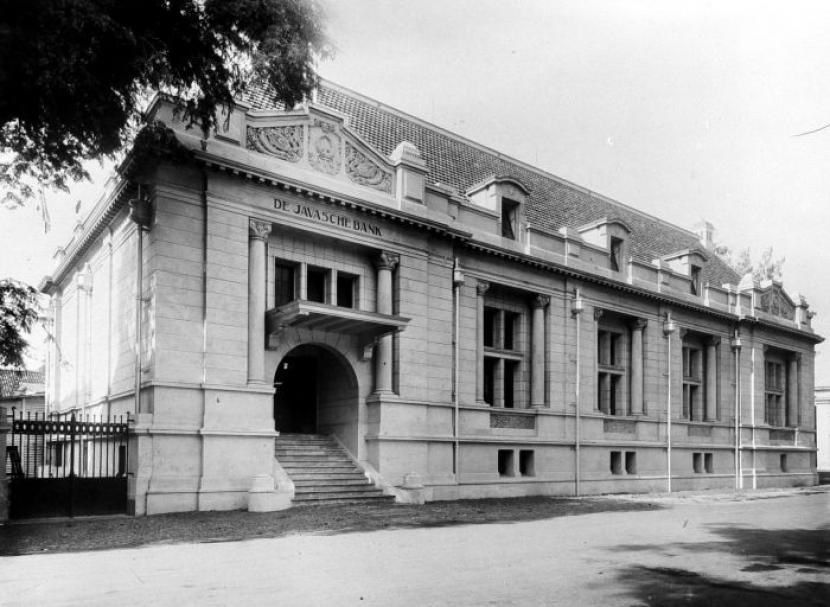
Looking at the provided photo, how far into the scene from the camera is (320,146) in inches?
797

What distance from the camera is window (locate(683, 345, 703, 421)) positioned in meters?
33.7

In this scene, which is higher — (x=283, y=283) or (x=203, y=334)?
(x=283, y=283)

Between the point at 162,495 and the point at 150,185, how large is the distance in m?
7.13

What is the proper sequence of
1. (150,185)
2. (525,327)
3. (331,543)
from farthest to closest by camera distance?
(525,327), (150,185), (331,543)

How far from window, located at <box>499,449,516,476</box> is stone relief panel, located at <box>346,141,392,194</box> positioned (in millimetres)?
9541

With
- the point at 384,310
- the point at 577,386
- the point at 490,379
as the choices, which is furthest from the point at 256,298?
the point at 577,386

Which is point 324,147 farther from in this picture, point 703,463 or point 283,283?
point 703,463

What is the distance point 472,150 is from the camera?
30.2 m

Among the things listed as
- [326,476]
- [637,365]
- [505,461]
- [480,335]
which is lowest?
[505,461]

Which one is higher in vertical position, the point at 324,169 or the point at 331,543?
the point at 324,169

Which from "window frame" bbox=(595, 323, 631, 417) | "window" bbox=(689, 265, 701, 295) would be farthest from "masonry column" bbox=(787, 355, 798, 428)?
"window frame" bbox=(595, 323, 631, 417)

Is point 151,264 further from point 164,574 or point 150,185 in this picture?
point 164,574

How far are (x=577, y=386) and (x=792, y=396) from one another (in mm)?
20039

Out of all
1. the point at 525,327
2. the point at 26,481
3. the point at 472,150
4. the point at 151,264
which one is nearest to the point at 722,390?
the point at 525,327
